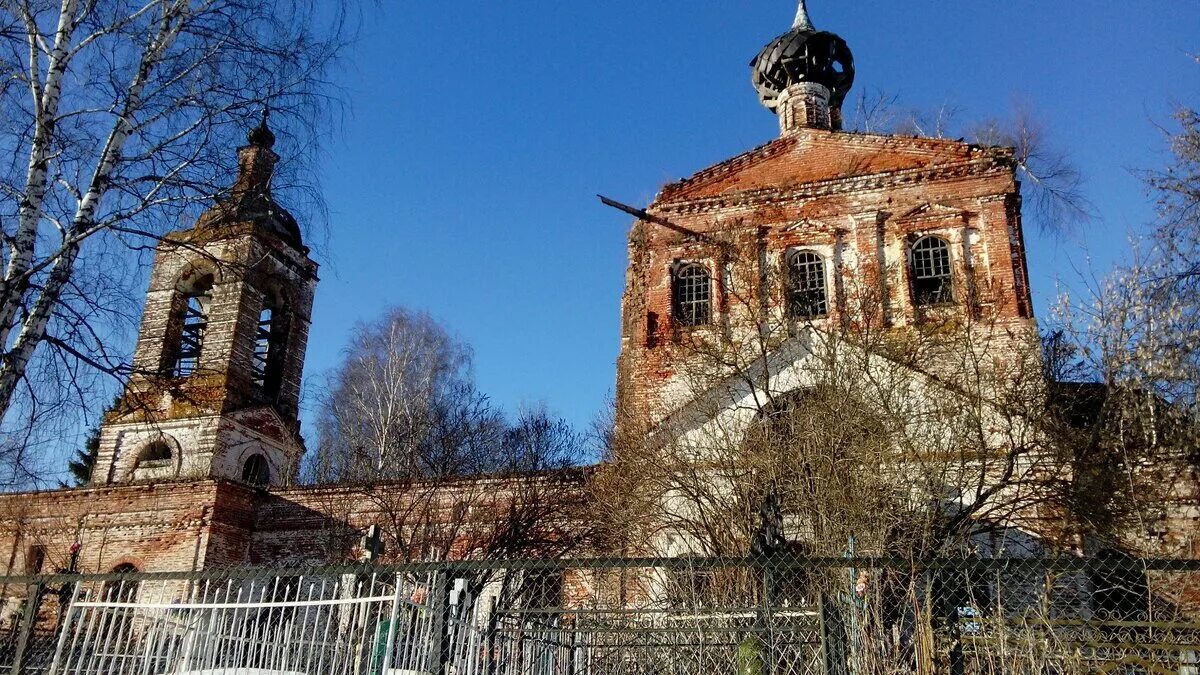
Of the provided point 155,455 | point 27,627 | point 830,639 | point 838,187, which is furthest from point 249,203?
point 155,455

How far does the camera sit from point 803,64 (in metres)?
22.2

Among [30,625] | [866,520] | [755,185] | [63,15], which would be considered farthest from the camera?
[755,185]

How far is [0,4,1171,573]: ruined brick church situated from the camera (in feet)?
57.9

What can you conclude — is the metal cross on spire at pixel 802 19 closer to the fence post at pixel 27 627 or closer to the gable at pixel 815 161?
the gable at pixel 815 161

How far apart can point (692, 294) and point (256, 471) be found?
10566 millimetres

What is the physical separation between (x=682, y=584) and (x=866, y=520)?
2.55 meters

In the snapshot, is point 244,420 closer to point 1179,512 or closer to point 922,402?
point 922,402

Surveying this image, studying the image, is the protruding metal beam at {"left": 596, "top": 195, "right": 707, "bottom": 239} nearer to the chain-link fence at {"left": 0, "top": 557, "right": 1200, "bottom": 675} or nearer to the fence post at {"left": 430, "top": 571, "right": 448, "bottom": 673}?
the chain-link fence at {"left": 0, "top": 557, "right": 1200, "bottom": 675}

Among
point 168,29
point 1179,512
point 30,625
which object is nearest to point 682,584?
point 30,625

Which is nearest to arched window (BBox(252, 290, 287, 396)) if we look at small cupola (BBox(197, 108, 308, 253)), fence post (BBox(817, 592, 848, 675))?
small cupola (BBox(197, 108, 308, 253))

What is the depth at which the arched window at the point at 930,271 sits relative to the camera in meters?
17.7

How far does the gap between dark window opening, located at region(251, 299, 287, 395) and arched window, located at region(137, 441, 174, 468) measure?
2.33 m

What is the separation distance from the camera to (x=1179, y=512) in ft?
46.7

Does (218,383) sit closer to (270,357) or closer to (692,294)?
(270,357)
